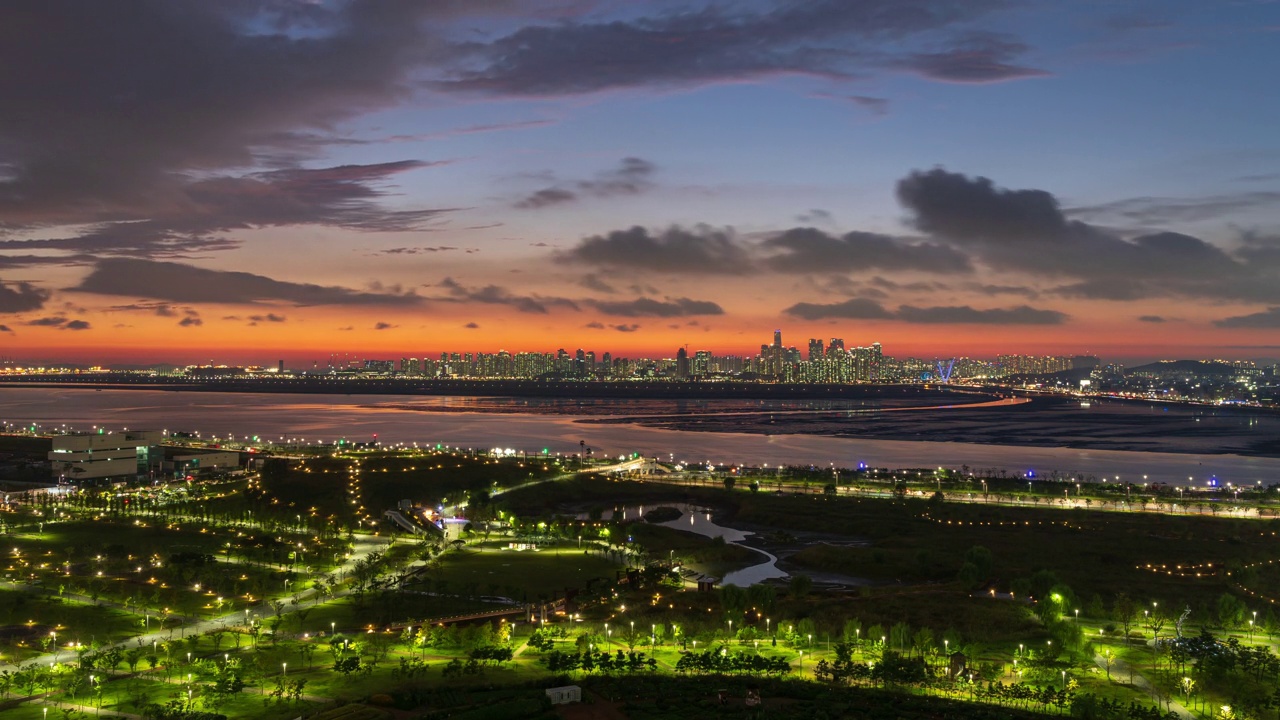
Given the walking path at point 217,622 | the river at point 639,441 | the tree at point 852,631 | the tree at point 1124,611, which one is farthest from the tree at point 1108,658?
the river at point 639,441

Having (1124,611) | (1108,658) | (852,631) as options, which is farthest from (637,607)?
(1124,611)

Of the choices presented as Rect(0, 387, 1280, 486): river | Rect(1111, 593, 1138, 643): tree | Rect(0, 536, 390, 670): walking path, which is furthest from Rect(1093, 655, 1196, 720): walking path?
Rect(0, 387, 1280, 486): river

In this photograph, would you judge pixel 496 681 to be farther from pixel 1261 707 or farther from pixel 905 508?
pixel 905 508

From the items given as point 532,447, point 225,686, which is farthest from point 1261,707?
point 532,447

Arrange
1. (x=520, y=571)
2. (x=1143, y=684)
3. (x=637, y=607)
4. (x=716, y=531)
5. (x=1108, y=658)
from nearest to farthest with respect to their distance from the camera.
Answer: (x=1143, y=684) < (x=1108, y=658) < (x=637, y=607) < (x=520, y=571) < (x=716, y=531)

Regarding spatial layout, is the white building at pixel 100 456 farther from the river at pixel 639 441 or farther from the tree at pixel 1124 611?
the tree at pixel 1124 611

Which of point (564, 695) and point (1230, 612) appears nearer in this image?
point (564, 695)

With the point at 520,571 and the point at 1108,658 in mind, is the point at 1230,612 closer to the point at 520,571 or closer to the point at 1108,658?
the point at 1108,658
